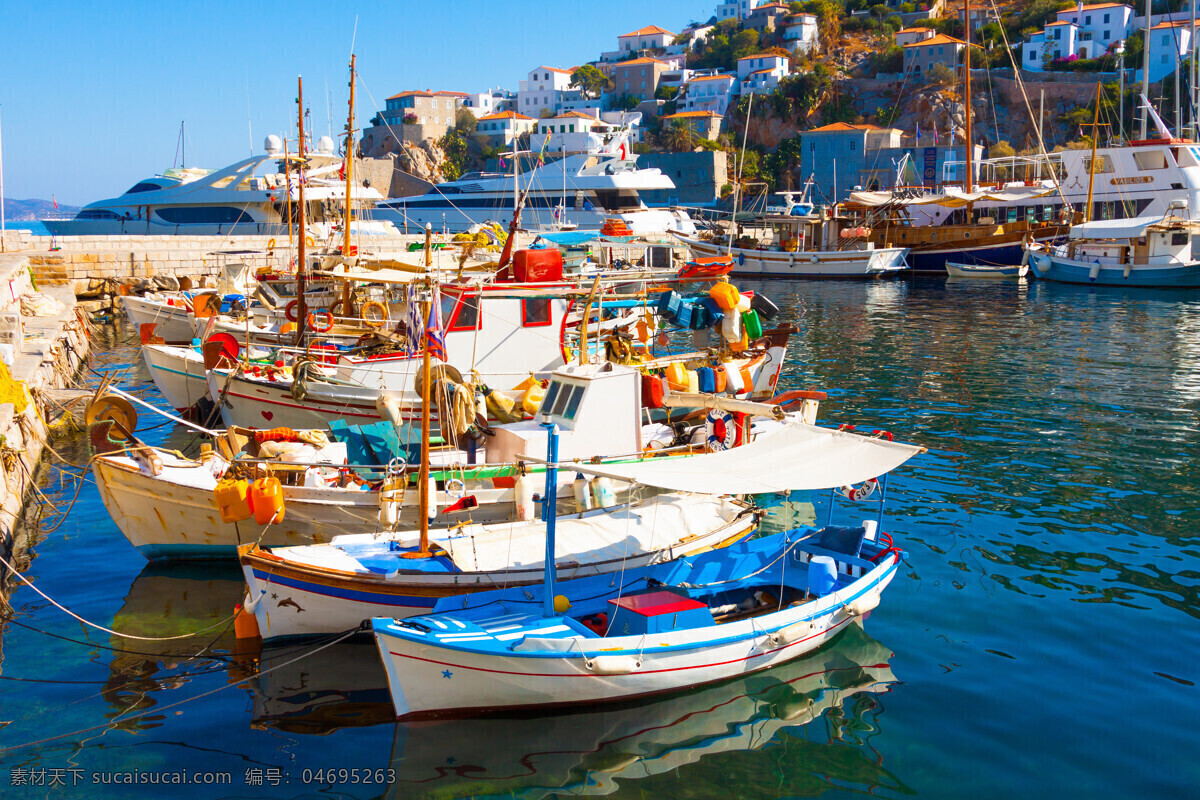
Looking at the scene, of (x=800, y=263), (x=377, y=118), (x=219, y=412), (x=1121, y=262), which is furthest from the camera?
(x=377, y=118)

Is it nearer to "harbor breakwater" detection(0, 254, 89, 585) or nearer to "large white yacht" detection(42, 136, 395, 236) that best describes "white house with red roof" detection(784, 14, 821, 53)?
"large white yacht" detection(42, 136, 395, 236)

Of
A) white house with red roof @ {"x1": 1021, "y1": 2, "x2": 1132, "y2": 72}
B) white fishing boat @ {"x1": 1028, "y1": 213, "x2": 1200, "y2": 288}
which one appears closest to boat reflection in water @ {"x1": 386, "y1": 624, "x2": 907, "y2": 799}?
white fishing boat @ {"x1": 1028, "y1": 213, "x2": 1200, "y2": 288}

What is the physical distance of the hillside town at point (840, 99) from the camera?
265ft

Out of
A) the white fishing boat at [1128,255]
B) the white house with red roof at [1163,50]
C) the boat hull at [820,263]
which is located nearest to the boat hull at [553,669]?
the white fishing boat at [1128,255]

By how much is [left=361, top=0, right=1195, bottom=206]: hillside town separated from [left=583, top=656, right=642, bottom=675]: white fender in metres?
58.3

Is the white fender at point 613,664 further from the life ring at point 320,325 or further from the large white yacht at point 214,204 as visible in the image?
the large white yacht at point 214,204

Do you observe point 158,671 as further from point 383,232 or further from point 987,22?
point 987,22

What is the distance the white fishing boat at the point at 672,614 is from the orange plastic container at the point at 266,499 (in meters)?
2.95

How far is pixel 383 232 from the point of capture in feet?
167

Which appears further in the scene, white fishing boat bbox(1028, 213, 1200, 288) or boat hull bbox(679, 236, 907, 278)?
boat hull bbox(679, 236, 907, 278)

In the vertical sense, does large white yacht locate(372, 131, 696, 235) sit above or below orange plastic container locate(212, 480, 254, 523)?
above

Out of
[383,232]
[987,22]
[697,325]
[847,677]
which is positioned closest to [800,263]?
[383,232]

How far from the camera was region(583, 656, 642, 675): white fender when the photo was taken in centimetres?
827

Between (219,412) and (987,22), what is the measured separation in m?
102
